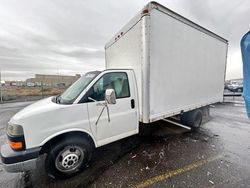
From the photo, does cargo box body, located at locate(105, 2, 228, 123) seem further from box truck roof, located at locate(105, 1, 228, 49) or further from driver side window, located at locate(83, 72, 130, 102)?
driver side window, located at locate(83, 72, 130, 102)

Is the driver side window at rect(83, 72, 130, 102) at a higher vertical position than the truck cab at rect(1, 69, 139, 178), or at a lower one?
higher

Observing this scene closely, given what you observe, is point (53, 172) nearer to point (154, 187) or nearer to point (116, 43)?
point (154, 187)

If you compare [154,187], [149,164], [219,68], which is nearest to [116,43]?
[149,164]

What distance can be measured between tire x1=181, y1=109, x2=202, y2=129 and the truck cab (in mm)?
2474

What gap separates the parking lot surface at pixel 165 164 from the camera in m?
2.50

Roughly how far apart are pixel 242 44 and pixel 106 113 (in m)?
2.90

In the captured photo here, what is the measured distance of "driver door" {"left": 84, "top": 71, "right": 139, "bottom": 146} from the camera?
280 centimetres

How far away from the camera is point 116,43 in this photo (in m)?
4.08

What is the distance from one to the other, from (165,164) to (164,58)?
246 cm

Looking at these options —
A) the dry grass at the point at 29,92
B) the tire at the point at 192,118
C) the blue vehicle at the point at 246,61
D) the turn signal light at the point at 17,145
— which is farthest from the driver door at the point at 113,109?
the dry grass at the point at 29,92

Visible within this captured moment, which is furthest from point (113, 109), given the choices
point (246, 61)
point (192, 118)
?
point (192, 118)

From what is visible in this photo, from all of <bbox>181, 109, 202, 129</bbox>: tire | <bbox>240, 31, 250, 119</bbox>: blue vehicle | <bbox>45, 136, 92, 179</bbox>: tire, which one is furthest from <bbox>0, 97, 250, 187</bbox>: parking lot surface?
<bbox>240, 31, 250, 119</bbox>: blue vehicle

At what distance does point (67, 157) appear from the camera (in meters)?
2.60

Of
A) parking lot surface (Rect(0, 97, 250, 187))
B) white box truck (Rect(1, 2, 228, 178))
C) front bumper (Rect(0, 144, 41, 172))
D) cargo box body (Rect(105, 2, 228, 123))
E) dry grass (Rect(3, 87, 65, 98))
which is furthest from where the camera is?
dry grass (Rect(3, 87, 65, 98))
